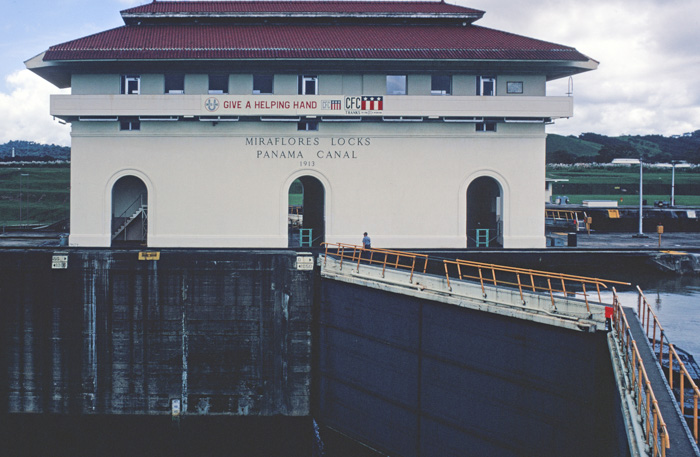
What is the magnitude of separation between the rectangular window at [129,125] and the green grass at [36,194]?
25.2 metres

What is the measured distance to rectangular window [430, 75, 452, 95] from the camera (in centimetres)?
2892

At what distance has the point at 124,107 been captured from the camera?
27.2m

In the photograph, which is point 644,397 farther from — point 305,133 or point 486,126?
point 305,133

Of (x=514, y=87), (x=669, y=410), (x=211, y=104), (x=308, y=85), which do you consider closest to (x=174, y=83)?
(x=211, y=104)

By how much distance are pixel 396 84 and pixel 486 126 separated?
15.7 feet

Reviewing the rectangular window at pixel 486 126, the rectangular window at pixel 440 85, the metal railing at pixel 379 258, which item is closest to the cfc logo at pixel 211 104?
the metal railing at pixel 379 258

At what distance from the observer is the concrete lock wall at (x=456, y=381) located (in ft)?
45.8

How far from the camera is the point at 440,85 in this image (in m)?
29.0

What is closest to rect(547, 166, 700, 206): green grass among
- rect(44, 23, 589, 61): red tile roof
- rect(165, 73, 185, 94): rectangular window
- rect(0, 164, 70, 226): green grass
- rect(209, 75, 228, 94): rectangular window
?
rect(44, 23, 589, 61): red tile roof

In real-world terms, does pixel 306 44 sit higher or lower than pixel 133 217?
higher

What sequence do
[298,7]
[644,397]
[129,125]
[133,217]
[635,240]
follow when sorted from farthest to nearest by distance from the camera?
[635,240] < [298,7] < [133,217] < [129,125] < [644,397]

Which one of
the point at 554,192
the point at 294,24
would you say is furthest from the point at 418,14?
the point at 554,192

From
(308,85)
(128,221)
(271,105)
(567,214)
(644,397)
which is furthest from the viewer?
(567,214)

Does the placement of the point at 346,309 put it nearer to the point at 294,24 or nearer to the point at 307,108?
the point at 307,108
